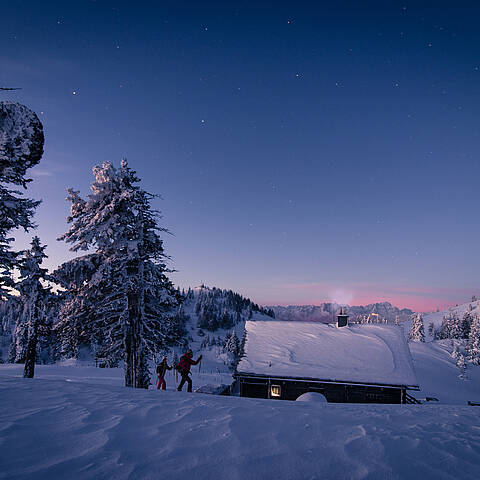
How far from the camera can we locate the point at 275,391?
1895cm

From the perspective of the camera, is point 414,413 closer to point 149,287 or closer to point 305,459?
point 305,459

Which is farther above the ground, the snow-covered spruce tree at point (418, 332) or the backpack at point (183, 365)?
the backpack at point (183, 365)

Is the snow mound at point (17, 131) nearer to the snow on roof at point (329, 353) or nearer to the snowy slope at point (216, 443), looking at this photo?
the snowy slope at point (216, 443)

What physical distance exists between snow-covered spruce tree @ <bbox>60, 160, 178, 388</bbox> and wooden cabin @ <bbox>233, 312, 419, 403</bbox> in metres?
8.76

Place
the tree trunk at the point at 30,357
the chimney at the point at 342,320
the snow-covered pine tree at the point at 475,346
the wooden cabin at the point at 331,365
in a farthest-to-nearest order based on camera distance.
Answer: the snow-covered pine tree at the point at 475,346 < the chimney at the point at 342,320 < the tree trunk at the point at 30,357 < the wooden cabin at the point at 331,365

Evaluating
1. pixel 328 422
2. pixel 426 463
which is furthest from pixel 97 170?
pixel 426 463

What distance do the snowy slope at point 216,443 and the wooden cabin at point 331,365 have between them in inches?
600

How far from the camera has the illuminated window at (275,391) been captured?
18.9 meters

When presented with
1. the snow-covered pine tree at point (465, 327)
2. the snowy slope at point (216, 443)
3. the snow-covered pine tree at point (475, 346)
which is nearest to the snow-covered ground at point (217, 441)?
the snowy slope at point (216, 443)

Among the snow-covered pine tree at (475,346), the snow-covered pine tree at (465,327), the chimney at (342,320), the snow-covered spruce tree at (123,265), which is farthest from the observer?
the snow-covered pine tree at (465,327)

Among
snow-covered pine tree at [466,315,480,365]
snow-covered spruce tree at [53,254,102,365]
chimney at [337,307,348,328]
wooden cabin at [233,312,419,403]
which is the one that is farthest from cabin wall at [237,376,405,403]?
snow-covered pine tree at [466,315,480,365]

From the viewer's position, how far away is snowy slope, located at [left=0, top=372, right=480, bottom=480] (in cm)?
217

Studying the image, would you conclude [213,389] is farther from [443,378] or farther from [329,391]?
[443,378]

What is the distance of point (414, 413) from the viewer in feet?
15.4
